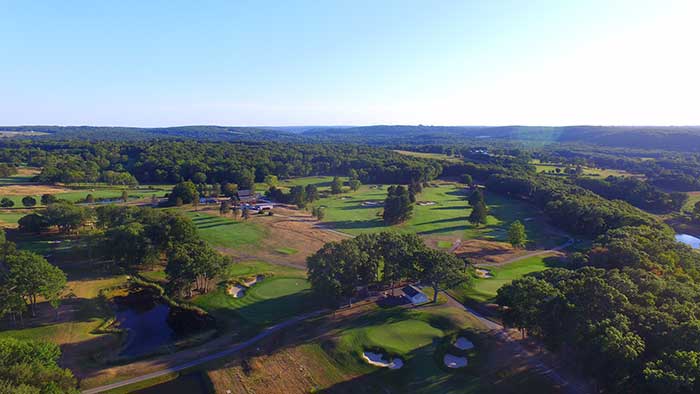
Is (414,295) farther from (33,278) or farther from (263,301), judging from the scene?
(33,278)

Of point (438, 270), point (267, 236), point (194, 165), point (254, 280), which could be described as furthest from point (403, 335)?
point (194, 165)

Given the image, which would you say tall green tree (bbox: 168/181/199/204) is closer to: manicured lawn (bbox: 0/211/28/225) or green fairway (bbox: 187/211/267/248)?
green fairway (bbox: 187/211/267/248)

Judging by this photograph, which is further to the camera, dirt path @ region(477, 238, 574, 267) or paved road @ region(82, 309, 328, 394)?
dirt path @ region(477, 238, 574, 267)

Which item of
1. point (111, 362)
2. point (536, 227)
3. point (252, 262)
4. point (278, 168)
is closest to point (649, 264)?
point (536, 227)

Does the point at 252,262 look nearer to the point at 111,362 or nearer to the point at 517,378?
the point at 111,362

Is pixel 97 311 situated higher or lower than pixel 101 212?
lower

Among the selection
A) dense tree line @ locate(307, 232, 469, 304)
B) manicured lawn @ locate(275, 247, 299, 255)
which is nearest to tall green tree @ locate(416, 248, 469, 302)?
dense tree line @ locate(307, 232, 469, 304)
